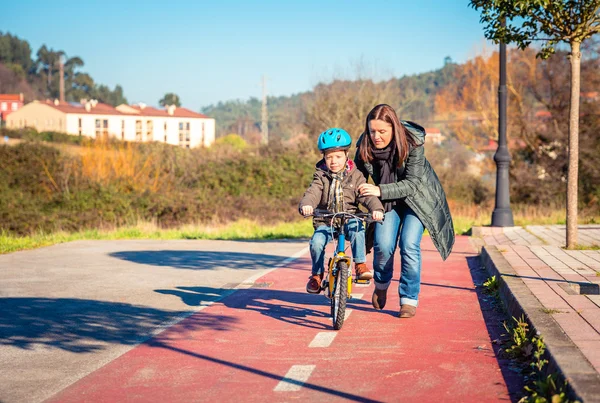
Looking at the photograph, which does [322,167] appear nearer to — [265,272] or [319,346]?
[319,346]

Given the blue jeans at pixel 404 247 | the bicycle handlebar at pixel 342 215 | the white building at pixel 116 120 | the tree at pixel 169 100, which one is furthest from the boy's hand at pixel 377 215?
the tree at pixel 169 100

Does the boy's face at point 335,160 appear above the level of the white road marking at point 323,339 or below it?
above

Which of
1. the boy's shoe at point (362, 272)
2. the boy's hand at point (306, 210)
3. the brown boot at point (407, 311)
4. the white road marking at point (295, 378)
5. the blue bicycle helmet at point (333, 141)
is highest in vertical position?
the blue bicycle helmet at point (333, 141)

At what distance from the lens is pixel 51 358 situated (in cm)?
580

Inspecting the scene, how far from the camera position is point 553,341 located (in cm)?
497

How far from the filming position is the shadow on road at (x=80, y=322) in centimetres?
639

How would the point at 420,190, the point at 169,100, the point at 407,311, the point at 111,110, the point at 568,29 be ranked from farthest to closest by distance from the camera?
the point at 169,100, the point at 111,110, the point at 568,29, the point at 407,311, the point at 420,190

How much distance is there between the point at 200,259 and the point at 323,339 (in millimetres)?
6901

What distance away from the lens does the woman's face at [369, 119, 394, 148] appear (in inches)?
262

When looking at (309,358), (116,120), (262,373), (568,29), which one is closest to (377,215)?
(309,358)

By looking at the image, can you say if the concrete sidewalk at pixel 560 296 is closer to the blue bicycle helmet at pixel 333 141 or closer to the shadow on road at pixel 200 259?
the blue bicycle helmet at pixel 333 141

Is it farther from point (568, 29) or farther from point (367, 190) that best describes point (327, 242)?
point (568, 29)

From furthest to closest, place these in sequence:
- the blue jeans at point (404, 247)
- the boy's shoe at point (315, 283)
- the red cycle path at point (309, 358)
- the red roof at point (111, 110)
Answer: the red roof at point (111, 110) → the blue jeans at point (404, 247) → the boy's shoe at point (315, 283) → the red cycle path at point (309, 358)

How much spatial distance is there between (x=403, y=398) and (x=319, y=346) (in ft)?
5.21
